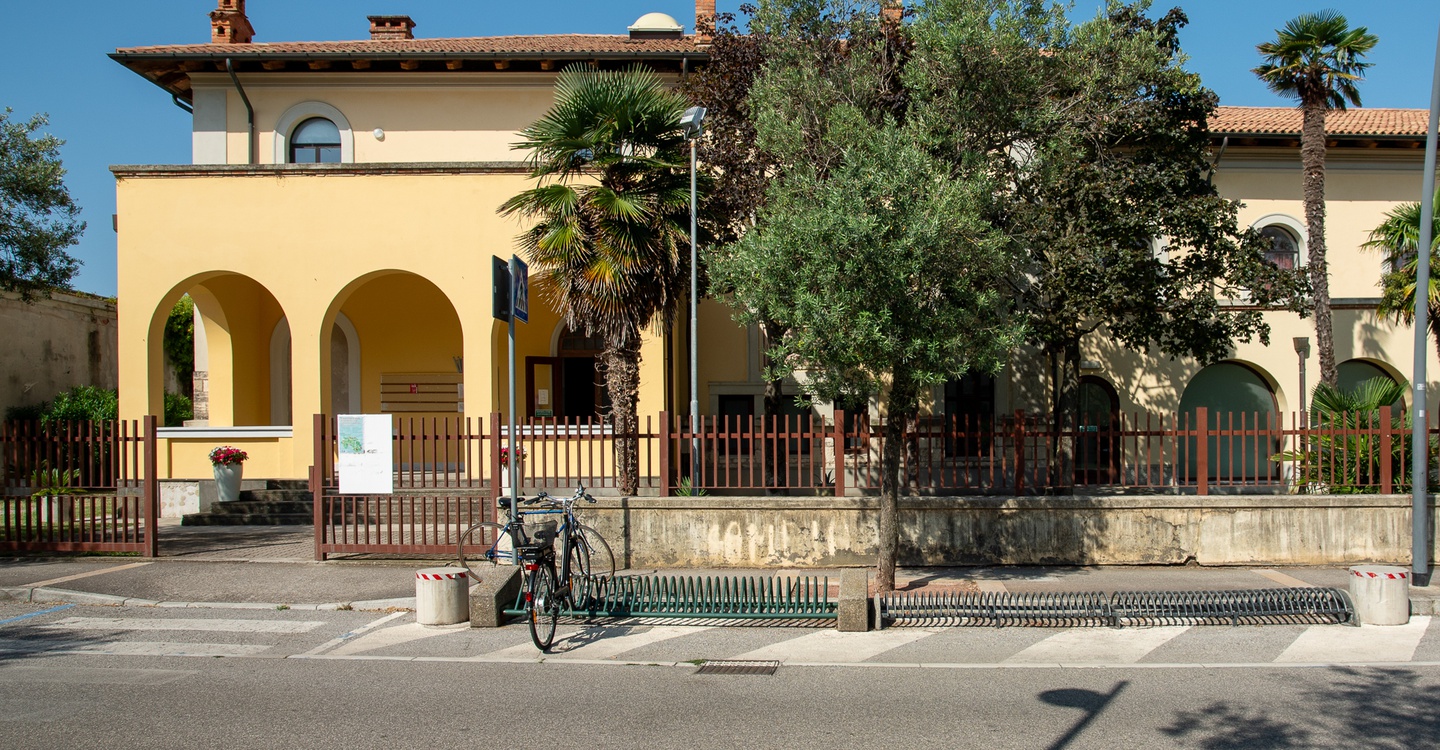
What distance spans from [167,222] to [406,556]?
7.78 m

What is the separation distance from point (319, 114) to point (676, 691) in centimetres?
1730

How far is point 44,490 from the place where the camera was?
481 inches

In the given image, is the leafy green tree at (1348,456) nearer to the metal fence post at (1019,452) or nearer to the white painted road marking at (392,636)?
the metal fence post at (1019,452)

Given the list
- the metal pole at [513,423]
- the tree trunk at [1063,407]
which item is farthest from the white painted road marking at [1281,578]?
the metal pole at [513,423]

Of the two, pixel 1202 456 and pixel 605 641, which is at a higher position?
pixel 1202 456

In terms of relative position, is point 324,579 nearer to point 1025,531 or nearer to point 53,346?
point 1025,531

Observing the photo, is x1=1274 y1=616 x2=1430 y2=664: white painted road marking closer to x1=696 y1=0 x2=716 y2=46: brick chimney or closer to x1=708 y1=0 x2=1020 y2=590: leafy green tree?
x1=708 y1=0 x2=1020 y2=590: leafy green tree

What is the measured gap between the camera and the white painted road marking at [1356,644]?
7.23 meters

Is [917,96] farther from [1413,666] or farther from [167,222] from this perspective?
[167,222]

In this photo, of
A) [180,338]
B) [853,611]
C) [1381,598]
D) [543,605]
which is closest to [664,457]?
[853,611]

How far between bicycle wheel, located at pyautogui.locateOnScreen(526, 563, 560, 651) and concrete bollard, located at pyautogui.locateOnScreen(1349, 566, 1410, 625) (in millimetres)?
7072

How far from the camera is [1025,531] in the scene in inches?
431

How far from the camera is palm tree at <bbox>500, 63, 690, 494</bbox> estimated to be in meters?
11.9

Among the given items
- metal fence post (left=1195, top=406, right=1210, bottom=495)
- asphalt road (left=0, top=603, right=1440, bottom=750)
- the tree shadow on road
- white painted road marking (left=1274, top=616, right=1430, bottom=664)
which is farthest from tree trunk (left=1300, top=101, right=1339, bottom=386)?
the tree shadow on road
